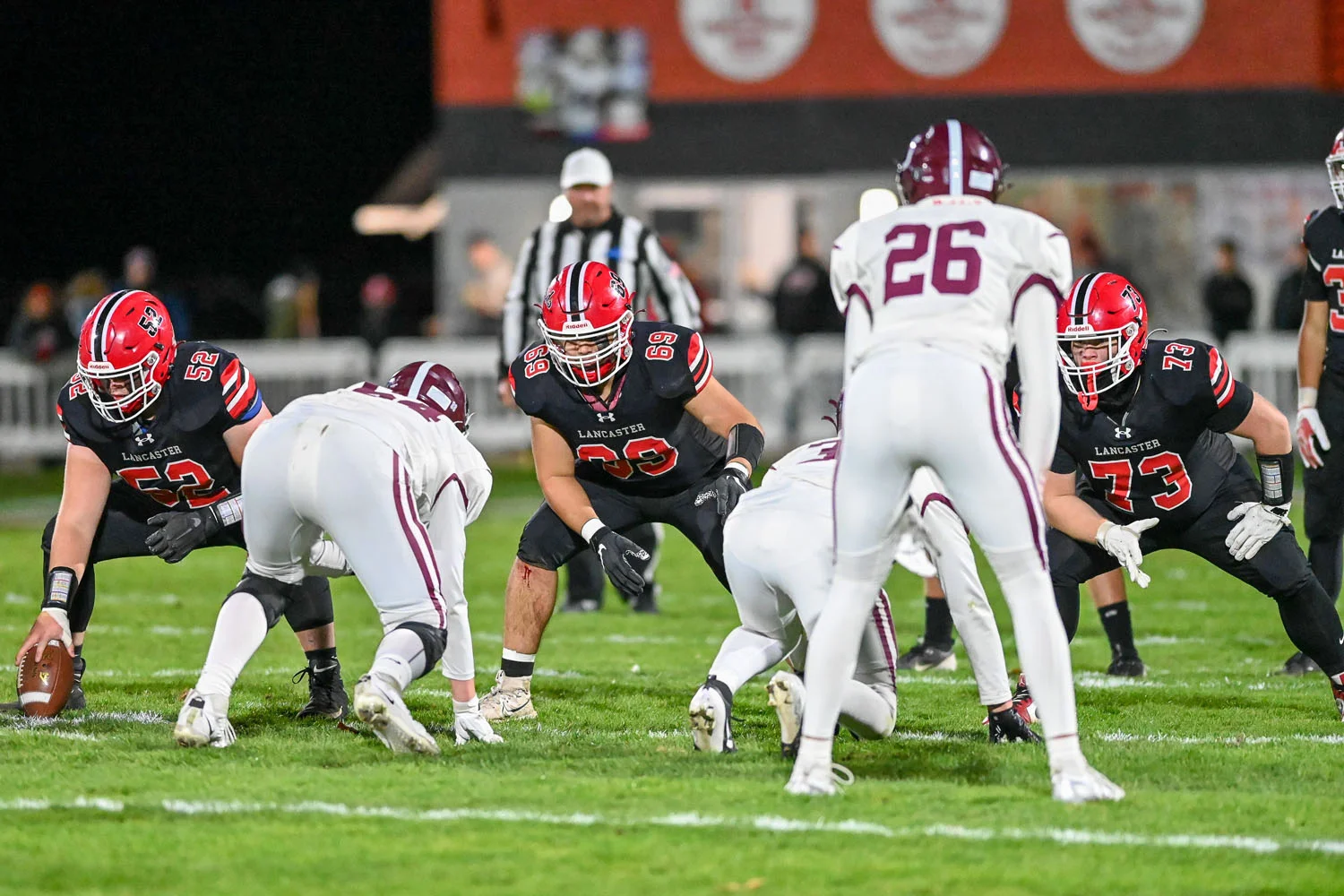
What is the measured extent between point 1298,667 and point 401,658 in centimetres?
356

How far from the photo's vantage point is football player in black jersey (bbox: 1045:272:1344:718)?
5.66 meters

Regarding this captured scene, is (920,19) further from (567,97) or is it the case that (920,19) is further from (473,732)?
(473,732)

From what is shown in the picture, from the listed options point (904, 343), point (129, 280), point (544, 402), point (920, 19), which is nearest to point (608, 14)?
point (920, 19)

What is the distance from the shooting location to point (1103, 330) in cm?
561

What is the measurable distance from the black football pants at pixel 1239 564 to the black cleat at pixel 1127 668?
0.86 meters

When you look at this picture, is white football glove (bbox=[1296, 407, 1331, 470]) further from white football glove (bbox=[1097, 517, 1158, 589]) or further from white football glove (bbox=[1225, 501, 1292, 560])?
white football glove (bbox=[1097, 517, 1158, 589])

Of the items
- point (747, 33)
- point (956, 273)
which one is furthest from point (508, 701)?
point (747, 33)

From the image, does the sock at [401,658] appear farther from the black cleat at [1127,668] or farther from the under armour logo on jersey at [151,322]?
the black cleat at [1127,668]

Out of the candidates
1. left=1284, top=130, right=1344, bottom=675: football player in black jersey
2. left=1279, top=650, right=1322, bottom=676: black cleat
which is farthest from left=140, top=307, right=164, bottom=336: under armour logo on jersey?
left=1279, top=650, right=1322, bottom=676: black cleat

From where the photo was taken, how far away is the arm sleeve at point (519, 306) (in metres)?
8.80

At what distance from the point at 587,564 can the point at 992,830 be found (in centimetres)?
461

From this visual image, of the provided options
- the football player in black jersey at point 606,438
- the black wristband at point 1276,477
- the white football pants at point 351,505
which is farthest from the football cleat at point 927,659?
the white football pants at point 351,505

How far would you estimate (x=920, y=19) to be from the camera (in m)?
18.3

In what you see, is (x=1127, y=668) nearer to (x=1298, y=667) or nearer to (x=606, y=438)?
(x=1298, y=667)
